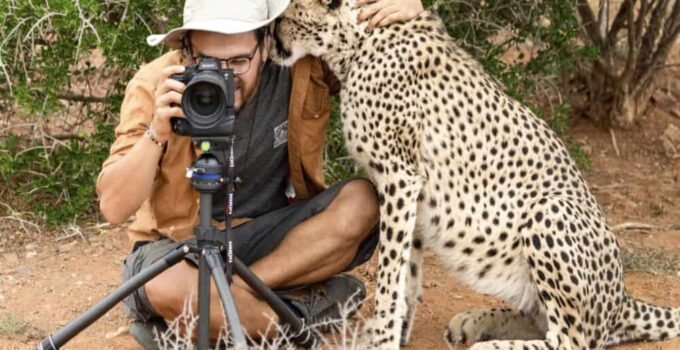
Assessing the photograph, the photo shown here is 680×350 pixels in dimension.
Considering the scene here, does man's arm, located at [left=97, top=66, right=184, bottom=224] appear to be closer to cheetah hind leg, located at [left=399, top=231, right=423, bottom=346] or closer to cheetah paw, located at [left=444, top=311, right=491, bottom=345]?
cheetah hind leg, located at [left=399, top=231, right=423, bottom=346]

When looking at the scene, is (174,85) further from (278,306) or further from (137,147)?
(278,306)

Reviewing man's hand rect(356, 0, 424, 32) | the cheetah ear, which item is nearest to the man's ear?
the cheetah ear

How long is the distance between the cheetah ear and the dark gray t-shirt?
0.89ft

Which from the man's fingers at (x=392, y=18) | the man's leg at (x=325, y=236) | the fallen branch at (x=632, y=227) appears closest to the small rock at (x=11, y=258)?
the man's leg at (x=325, y=236)

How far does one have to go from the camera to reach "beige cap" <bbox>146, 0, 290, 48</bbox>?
3.48m

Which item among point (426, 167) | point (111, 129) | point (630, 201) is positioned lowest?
point (630, 201)

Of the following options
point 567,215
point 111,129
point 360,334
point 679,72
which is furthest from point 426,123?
point 679,72

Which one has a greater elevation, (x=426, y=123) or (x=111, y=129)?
(x=426, y=123)

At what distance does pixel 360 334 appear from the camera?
4102 mm

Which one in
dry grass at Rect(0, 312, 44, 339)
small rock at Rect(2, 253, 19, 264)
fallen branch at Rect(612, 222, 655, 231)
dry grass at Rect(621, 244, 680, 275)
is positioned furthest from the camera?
fallen branch at Rect(612, 222, 655, 231)

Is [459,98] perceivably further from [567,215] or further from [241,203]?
[241,203]

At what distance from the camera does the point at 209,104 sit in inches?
123

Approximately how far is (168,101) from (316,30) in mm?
860

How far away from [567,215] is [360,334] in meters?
0.87
